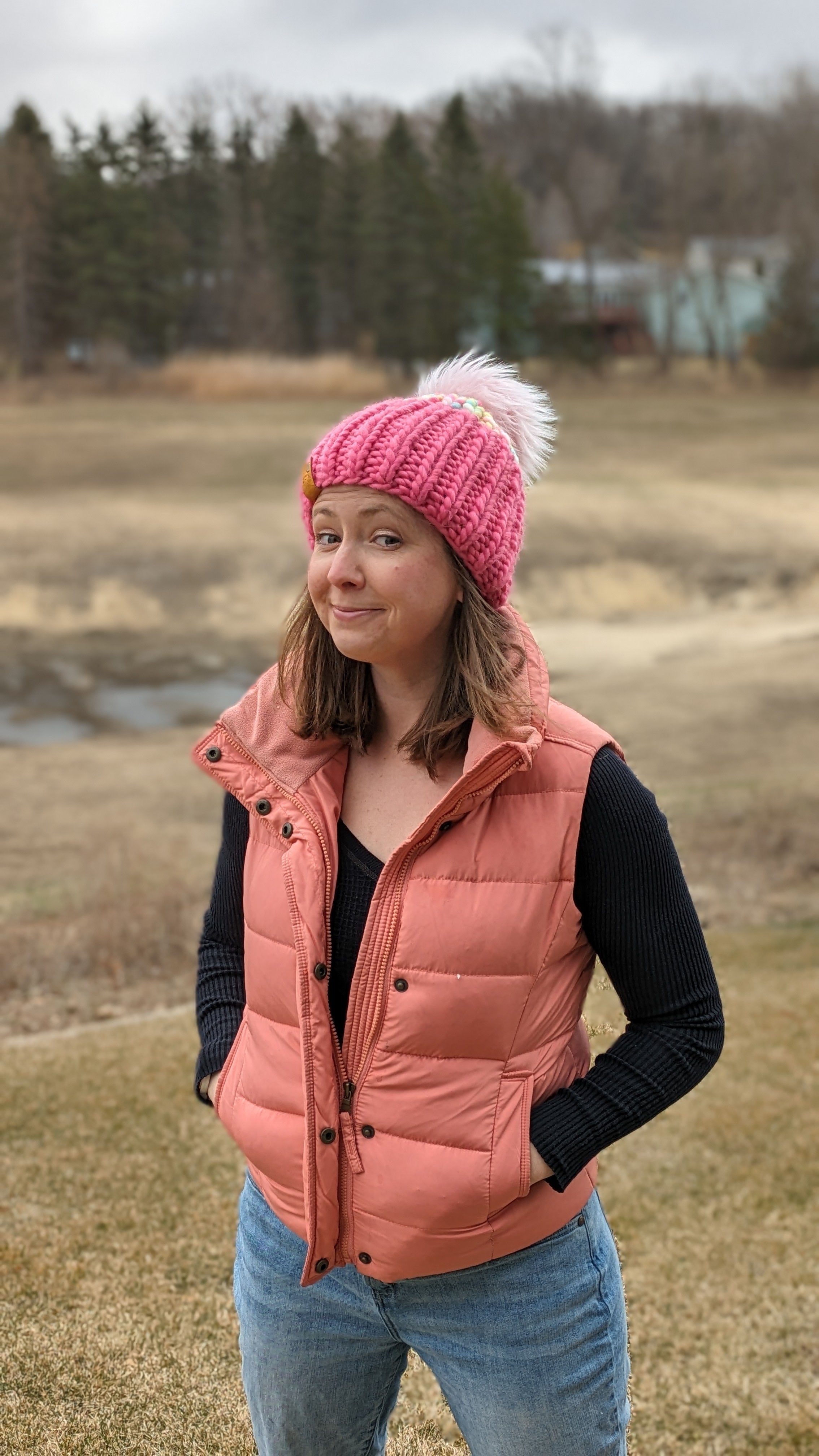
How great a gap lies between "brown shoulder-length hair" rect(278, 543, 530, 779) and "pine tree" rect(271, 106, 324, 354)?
119 ft

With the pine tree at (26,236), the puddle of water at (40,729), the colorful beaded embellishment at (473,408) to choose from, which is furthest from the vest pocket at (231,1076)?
the pine tree at (26,236)

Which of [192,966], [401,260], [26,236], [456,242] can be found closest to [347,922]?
[192,966]

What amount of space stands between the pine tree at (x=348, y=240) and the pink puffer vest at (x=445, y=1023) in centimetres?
3700

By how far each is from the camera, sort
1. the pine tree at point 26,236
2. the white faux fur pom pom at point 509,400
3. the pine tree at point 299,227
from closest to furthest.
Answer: the white faux fur pom pom at point 509,400, the pine tree at point 26,236, the pine tree at point 299,227

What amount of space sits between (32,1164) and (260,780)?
7.71 ft

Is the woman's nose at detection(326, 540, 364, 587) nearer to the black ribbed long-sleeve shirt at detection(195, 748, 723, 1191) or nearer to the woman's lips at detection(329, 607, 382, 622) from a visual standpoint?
the woman's lips at detection(329, 607, 382, 622)

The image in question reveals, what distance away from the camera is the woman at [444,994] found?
5.36ft

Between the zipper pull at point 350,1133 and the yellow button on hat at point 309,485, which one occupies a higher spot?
the yellow button on hat at point 309,485

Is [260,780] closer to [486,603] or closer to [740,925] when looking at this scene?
[486,603]

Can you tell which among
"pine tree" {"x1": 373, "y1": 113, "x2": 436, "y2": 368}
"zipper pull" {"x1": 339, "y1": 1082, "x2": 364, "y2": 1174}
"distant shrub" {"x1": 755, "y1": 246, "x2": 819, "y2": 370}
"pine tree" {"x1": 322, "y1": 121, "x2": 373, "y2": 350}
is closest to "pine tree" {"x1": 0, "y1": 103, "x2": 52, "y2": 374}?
"pine tree" {"x1": 322, "y1": 121, "x2": 373, "y2": 350}

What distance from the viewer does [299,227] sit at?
3653 centimetres

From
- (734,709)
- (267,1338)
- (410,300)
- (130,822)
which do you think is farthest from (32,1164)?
(410,300)

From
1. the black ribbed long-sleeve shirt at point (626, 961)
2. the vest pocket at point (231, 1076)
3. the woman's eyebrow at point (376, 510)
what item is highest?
the woman's eyebrow at point (376, 510)

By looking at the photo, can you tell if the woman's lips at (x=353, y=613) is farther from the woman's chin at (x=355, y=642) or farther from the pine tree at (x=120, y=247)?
the pine tree at (x=120, y=247)
